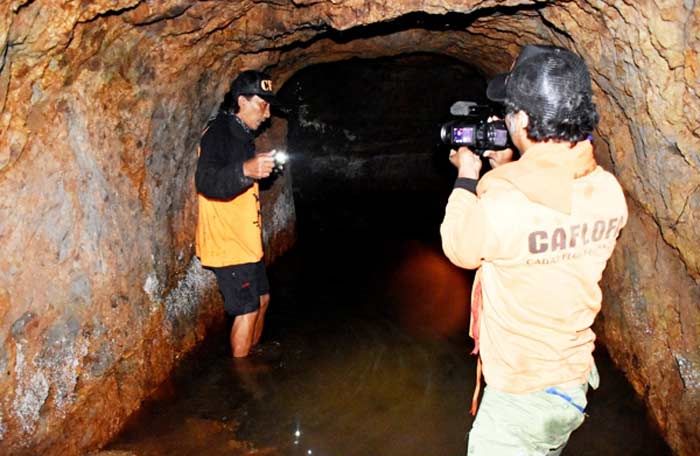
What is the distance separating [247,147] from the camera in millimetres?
4145

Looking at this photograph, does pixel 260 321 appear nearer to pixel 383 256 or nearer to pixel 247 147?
pixel 247 147

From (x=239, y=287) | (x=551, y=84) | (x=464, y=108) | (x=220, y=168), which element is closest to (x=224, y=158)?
(x=220, y=168)

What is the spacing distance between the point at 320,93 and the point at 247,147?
702cm

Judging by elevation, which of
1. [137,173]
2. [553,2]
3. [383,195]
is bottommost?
[383,195]

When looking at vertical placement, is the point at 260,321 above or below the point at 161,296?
below

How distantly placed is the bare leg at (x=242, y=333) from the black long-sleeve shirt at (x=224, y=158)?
41.6 inches

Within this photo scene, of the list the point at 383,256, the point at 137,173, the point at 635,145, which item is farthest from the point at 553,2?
the point at 383,256

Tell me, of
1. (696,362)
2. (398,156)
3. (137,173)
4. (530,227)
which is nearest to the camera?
(530,227)

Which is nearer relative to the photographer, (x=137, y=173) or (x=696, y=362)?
(x=696, y=362)

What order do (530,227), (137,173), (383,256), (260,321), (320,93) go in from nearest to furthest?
1. (530,227)
2. (137,173)
3. (260,321)
4. (383,256)
5. (320,93)

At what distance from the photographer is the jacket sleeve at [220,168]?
12.0ft

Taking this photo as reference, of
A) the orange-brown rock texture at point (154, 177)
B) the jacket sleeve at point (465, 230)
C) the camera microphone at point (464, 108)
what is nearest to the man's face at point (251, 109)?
the orange-brown rock texture at point (154, 177)

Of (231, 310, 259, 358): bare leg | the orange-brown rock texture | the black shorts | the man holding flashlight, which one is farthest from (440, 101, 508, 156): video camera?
(231, 310, 259, 358): bare leg

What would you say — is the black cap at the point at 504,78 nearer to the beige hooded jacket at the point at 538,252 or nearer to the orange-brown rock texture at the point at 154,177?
the beige hooded jacket at the point at 538,252
